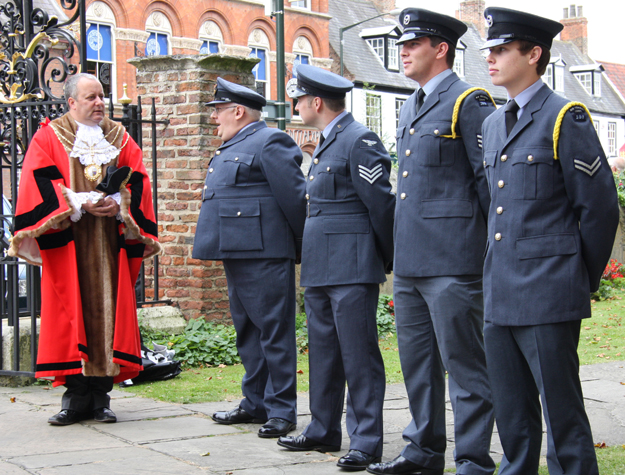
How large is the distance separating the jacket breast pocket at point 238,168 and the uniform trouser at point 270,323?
1.58 feet

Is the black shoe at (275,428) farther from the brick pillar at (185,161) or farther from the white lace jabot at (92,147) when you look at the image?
the brick pillar at (185,161)

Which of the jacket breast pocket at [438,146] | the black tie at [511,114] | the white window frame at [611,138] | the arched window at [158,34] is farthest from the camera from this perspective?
the white window frame at [611,138]

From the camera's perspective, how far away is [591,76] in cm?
4753

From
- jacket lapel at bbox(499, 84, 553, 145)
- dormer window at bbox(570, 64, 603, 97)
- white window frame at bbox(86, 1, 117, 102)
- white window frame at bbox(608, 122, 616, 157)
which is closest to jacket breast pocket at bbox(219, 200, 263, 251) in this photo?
jacket lapel at bbox(499, 84, 553, 145)

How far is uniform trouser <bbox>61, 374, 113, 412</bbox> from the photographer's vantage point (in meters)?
5.18

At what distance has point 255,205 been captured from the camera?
5000mm

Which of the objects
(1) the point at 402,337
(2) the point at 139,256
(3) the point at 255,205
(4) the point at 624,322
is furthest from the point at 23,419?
(4) the point at 624,322

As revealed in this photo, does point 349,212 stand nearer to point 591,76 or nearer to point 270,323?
point 270,323

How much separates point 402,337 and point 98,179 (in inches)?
90.3

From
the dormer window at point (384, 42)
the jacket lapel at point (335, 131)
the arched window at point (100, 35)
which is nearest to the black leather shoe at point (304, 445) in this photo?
the jacket lapel at point (335, 131)

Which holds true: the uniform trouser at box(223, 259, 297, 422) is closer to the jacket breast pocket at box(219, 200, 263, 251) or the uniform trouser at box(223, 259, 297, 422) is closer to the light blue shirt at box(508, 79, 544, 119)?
the jacket breast pocket at box(219, 200, 263, 251)

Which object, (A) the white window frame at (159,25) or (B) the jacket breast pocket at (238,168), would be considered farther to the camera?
(A) the white window frame at (159,25)

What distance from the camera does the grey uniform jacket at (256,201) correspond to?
493cm

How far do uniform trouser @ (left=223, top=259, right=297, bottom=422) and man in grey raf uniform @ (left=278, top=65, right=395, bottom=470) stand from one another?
44 centimetres
